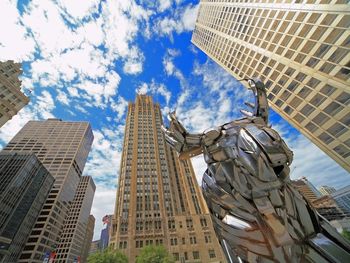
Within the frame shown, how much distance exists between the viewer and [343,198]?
199 feet

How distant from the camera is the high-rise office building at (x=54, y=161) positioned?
211 ft

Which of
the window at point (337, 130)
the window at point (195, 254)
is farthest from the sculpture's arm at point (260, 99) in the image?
the window at point (195, 254)

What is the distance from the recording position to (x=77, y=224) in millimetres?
97062

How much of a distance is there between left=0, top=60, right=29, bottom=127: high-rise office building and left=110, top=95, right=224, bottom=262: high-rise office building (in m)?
30.9

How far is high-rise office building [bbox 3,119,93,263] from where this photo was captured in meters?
64.2

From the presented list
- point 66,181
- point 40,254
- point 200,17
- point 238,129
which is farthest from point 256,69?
point 66,181

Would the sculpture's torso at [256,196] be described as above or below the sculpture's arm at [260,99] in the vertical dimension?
below

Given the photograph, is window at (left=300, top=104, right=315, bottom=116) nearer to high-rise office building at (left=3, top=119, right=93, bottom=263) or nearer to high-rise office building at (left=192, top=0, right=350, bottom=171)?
high-rise office building at (left=192, top=0, right=350, bottom=171)

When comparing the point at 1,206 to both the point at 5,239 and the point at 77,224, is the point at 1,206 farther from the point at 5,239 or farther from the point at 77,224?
the point at 77,224

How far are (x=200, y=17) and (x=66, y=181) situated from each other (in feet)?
279

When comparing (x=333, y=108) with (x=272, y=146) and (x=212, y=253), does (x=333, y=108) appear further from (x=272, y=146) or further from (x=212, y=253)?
(x=212, y=253)

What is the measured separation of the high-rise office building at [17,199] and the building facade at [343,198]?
98.6 m

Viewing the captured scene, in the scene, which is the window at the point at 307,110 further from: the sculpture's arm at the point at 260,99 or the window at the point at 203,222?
the window at the point at 203,222

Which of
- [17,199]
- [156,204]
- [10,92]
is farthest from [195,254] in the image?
[10,92]
